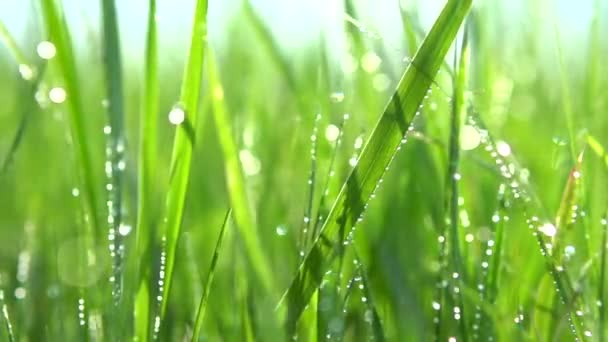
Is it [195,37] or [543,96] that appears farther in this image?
[543,96]

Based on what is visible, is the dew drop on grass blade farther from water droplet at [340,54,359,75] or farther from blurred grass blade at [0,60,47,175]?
water droplet at [340,54,359,75]

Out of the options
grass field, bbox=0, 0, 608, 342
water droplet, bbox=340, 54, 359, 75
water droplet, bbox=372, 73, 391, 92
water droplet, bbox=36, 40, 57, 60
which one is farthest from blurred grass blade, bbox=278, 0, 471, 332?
water droplet, bbox=372, 73, 391, 92

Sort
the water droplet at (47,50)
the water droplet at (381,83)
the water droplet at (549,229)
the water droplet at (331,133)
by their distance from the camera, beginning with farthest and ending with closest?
the water droplet at (381,83)
the water droplet at (331,133)
the water droplet at (47,50)
the water droplet at (549,229)

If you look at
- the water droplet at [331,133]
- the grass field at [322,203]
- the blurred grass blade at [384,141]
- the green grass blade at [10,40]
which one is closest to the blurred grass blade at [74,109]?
the grass field at [322,203]

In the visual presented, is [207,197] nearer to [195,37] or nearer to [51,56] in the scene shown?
[51,56]

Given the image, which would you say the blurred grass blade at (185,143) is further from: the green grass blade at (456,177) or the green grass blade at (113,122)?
the green grass blade at (456,177)

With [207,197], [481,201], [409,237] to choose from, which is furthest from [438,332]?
[207,197]
